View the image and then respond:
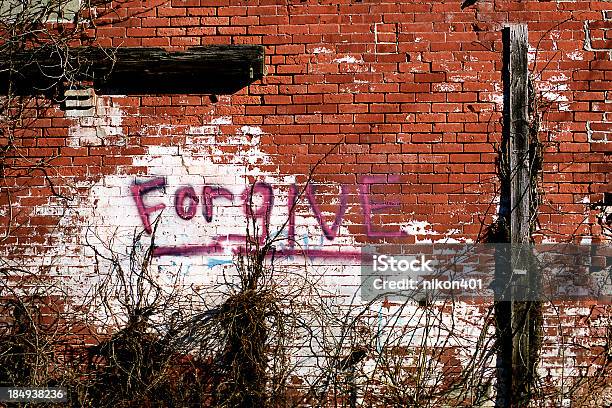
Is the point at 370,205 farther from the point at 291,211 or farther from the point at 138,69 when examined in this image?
the point at 138,69

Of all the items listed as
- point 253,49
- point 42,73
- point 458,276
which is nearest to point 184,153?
point 253,49

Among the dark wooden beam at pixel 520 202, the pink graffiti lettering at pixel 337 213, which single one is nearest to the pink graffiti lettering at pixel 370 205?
the pink graffiti lettering at pixel 337 213

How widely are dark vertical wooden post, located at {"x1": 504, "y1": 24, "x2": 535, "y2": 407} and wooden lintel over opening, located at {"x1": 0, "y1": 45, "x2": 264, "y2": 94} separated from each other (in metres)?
1.97

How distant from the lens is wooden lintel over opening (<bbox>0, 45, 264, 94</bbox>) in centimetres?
455

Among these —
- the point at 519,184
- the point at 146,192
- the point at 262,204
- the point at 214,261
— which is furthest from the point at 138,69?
the point at 519,184

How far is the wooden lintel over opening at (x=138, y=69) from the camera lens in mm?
4547

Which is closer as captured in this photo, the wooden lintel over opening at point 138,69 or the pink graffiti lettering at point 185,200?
the wooden lintel over opening at point 138,69

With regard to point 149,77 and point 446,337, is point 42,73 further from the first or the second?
point 446,337
